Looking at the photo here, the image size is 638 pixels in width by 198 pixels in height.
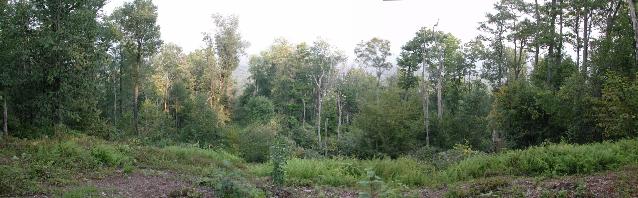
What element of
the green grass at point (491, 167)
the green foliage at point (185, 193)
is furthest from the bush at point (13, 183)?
the green grass at point (491, 167)

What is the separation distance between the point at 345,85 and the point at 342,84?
1278 mm

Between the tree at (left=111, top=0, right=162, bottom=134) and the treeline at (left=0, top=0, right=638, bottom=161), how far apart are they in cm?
9

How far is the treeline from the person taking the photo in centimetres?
1998

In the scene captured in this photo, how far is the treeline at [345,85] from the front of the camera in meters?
20.0

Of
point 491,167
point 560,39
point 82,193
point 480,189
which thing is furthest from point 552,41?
point 82,193

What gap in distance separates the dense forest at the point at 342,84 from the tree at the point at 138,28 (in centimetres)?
8

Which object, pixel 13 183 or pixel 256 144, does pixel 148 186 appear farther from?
pixel 256 144

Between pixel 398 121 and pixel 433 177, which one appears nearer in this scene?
pixel 433 177

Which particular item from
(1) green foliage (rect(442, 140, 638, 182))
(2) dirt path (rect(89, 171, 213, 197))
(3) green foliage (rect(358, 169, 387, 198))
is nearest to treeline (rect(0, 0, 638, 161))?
(1) green foliage (rect(442, 140, 638, 182))

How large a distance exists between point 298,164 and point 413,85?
27839mm

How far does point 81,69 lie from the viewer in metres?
22.6

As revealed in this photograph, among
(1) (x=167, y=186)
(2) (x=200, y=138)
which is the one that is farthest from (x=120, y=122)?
(1) (x=167, y=186)

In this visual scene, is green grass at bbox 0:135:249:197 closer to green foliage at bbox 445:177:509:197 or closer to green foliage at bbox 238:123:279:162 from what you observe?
green foliage at bbox 445:177:509:197

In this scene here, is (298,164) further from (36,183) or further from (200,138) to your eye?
(200,138)
